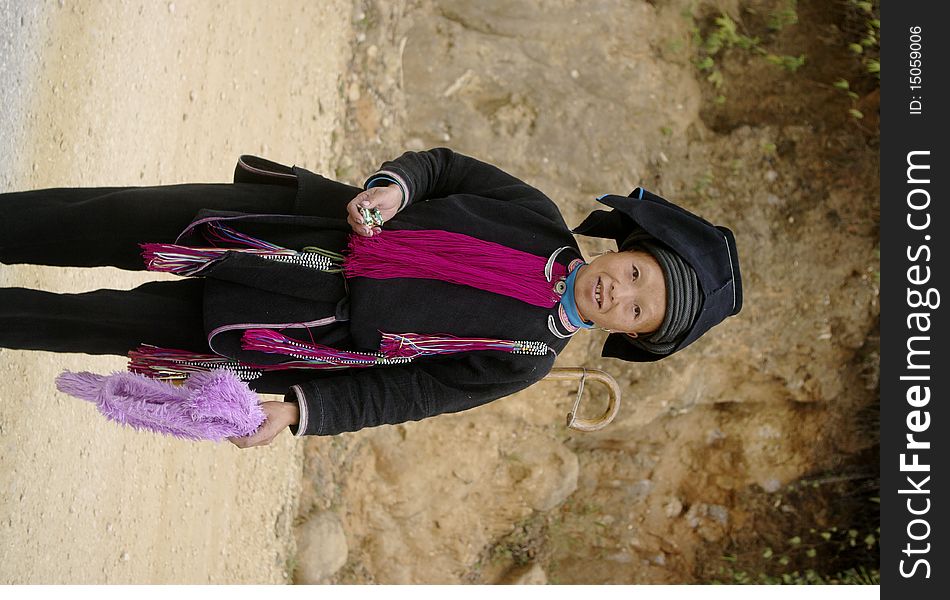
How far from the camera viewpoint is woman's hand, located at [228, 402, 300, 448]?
1.94 meters

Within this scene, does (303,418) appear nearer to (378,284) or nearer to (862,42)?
(378,284)

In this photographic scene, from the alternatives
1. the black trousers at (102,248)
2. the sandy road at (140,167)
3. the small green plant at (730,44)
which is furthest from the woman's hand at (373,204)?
the small green plant at (730,44)

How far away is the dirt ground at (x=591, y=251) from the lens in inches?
168

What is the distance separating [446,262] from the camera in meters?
1.99

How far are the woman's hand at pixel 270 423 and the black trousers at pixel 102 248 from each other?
1.17 feet

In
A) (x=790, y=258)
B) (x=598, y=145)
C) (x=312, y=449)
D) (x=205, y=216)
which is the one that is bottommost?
(x=312, y=449)

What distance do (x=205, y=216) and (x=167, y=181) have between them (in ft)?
6.16

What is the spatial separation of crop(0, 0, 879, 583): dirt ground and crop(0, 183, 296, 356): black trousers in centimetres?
180

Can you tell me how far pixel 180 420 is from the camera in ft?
6.42

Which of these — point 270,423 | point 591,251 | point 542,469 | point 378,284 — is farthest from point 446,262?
point 542,469

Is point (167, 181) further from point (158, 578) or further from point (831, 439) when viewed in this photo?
point (831, 439)

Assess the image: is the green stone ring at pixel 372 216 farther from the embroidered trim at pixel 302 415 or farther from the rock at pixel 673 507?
the rock at pixel 673 507
